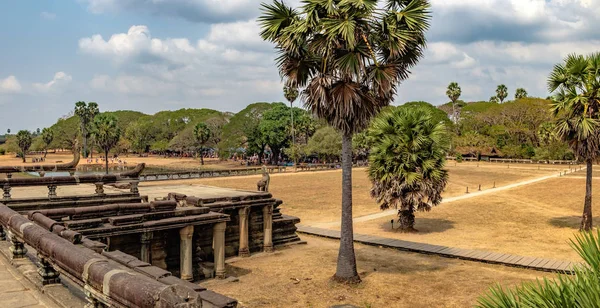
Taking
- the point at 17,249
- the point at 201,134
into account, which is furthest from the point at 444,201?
the point at 201,134

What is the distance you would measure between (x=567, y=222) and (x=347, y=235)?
18.7 m

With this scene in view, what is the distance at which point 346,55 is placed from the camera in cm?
1550

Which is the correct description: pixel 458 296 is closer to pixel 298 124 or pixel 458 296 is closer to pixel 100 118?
pixel 100 118

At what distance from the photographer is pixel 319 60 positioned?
16531 mm

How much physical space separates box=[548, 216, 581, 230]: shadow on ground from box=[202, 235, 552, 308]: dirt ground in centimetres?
1142

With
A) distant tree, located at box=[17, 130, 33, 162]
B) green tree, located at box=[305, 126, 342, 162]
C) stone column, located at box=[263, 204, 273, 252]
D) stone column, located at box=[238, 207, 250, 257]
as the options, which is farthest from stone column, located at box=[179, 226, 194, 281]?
distant tree, located at box=[17, 130, 33, 162]

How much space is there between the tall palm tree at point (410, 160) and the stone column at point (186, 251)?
12.4 metres

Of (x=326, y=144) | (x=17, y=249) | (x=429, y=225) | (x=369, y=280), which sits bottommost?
(x=369, y=280)

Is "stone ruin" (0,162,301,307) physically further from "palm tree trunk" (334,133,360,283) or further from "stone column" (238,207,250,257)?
"palm tree trunk" (334,133,360,283)

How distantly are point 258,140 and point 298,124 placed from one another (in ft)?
28.3

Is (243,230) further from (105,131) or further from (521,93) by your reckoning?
(521,93)

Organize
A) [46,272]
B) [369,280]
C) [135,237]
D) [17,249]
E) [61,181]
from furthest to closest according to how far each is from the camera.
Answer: [61,181]
[369,280]
[135,237]
[17,249]
[46,272]

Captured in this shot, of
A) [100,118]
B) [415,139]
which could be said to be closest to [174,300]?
[415,139]

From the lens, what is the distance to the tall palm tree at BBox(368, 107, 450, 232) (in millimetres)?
24062
